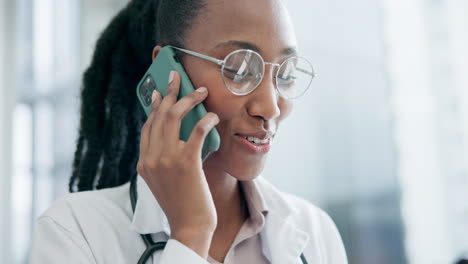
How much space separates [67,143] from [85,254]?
210cm

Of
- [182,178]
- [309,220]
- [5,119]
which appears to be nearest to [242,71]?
[182,178]

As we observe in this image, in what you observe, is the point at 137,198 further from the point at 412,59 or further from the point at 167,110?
the point at 412,59

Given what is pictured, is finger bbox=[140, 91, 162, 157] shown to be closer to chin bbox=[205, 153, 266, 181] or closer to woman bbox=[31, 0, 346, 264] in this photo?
woman bbox=[31, 0, 346, 264]

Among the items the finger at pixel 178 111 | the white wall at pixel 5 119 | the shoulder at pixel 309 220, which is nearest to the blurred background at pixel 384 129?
the shoulder at pixel 309 220

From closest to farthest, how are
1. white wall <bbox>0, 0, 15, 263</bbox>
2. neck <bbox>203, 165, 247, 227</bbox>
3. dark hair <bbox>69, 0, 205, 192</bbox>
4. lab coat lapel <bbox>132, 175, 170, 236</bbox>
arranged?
1. lab coat lapel <bbox>132, 175, 170, 236</bbox>
2. neck <bbox>203, 165, 247, 227</bbox>
3. dark hair <bbox>69, 0, 205, 192</bbox>
4. white wall <bbox>0, 0, 15, 263</bbox>

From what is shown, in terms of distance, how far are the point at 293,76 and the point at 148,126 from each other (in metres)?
0.34

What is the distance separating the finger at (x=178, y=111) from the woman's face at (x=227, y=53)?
0.15 ft

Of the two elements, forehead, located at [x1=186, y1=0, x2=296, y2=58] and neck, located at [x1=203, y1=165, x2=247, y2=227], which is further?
neck, located at [x1=203, y1=165, x2=247, y2=227]

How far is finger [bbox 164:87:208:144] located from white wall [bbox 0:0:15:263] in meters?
2.24

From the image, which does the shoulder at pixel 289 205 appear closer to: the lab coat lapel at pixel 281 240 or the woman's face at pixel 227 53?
the lab coat lapel at pixel 281 240

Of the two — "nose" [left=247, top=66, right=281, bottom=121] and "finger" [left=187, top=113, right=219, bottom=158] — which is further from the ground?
"nose" [left=247, top=66, right=281, bottom=121]

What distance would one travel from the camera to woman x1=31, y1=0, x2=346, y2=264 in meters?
1.00

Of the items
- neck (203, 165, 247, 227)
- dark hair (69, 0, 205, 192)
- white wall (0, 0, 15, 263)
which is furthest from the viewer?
white wall (0, 0, 15, 263)

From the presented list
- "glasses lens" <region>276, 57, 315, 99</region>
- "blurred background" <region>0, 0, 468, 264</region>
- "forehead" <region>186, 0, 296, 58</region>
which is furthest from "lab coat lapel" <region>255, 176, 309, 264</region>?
"blurred background" <region>0, 0, 468, 264</region>
